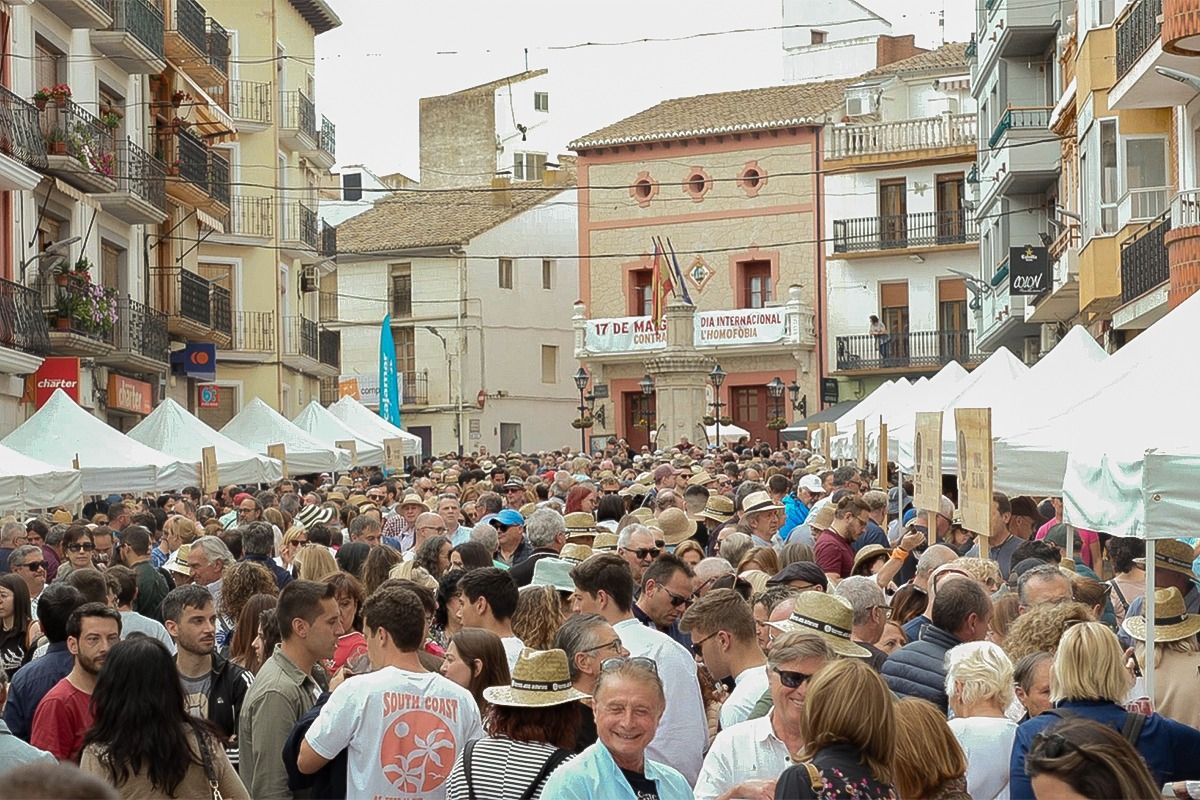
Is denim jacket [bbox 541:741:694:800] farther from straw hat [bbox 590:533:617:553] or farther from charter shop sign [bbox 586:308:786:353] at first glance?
charter shop sign [bbox 586:308:786:353]

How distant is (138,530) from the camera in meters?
12.5

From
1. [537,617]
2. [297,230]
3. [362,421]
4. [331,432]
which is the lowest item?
[537,617]

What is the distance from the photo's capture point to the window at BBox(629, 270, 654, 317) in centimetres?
5938

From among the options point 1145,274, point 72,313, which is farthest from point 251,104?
point 1145,274

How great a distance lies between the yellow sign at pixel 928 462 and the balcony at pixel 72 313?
1610 centimetres

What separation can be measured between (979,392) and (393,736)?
11.3 m

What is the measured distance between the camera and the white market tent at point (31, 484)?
14.9m

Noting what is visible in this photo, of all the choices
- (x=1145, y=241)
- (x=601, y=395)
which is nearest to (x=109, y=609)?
(x=1145, y=241)

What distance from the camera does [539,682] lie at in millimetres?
5816

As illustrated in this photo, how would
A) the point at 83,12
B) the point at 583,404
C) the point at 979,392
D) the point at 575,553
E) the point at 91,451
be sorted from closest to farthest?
the point at 575,553
the point at 979,392
the point at 91,451
the point at 83,12
the point at 583,404

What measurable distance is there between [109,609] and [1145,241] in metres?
18.1

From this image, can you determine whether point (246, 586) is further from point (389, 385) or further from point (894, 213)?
point (894, 213)

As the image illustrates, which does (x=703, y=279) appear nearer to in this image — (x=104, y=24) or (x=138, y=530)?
(x=104, y=24)

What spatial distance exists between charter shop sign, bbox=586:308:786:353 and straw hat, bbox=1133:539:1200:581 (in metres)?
45.8
